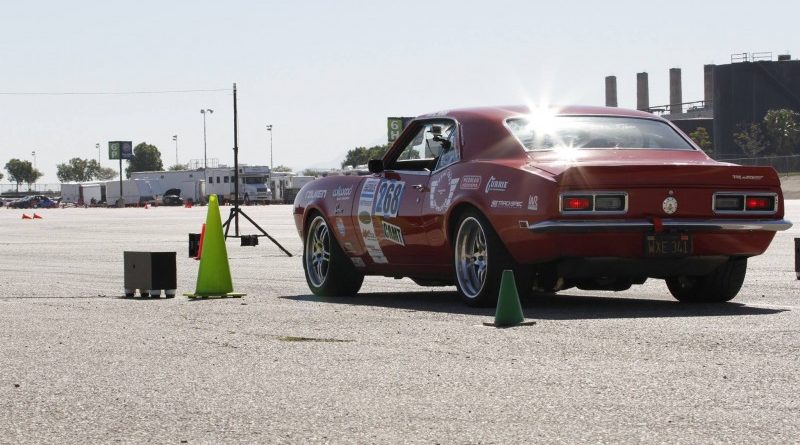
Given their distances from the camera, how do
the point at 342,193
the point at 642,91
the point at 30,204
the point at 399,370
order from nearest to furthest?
the point at 399,370 < the point at 342,193 < the point at 30,204 < the point at 642,91

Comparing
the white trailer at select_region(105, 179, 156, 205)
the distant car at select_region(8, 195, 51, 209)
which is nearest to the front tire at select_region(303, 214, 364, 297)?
the white trailer at select_region(105, 179, 156, 205)

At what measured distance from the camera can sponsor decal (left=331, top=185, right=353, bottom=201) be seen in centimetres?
1264

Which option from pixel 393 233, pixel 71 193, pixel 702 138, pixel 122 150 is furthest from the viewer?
pixel 122 150

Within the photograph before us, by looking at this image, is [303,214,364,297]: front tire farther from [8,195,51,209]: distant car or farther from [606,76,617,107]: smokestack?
[606,76,617,107]: smokestack

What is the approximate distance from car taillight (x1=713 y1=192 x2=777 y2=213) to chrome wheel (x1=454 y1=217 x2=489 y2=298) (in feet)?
5.66

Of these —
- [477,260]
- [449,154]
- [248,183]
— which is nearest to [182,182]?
[248,183]

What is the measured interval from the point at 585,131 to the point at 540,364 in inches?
162

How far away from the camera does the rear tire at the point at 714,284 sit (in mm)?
10867

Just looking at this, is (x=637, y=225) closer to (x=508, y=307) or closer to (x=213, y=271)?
(x=508, y=307)

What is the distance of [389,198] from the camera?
12.0 m

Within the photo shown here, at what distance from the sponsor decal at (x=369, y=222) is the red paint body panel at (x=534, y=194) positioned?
0.05ft

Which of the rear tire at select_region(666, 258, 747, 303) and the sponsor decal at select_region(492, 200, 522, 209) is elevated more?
the sponsor decal at select_region(492, 200, 522, 209)

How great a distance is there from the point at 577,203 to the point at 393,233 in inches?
90.0

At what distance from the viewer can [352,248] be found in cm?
1259
